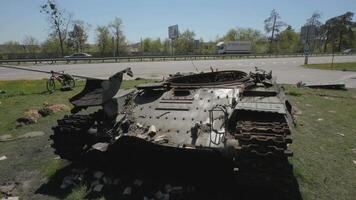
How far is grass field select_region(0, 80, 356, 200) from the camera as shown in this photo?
17.1ft

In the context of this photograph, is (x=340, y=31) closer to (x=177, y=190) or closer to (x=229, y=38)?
(x=229, y=38)

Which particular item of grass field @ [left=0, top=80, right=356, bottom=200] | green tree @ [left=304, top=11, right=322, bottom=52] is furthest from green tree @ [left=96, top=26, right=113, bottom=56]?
grass field @ [left=0, top=80, right=356, bottom=200]

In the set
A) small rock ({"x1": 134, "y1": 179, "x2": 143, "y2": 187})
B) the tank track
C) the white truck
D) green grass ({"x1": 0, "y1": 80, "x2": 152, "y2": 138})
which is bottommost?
small rock ({"x1": 134, "y1": 179, "x2": 143, "y2": 187})

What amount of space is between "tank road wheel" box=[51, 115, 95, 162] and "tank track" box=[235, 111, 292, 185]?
274 cm

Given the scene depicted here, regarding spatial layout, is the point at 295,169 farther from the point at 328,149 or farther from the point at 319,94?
the point at 319,94

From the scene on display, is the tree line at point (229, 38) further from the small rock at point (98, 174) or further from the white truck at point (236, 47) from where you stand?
the small rock at point (98, 174)

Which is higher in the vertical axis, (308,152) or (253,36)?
(253,36)

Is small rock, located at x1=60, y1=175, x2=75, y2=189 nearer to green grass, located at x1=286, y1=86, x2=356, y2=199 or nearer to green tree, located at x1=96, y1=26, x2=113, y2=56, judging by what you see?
green grass, located at x1=286, y1=86, x2=356, y2=199

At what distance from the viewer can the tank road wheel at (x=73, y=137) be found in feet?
18.4

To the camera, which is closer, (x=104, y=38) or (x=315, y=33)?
(x=315, y=33)

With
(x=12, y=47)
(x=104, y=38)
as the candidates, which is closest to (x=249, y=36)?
(x=104, y=38)

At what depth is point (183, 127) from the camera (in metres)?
5.11

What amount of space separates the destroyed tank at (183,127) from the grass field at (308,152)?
881 mm

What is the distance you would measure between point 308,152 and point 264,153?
10.7 ft
